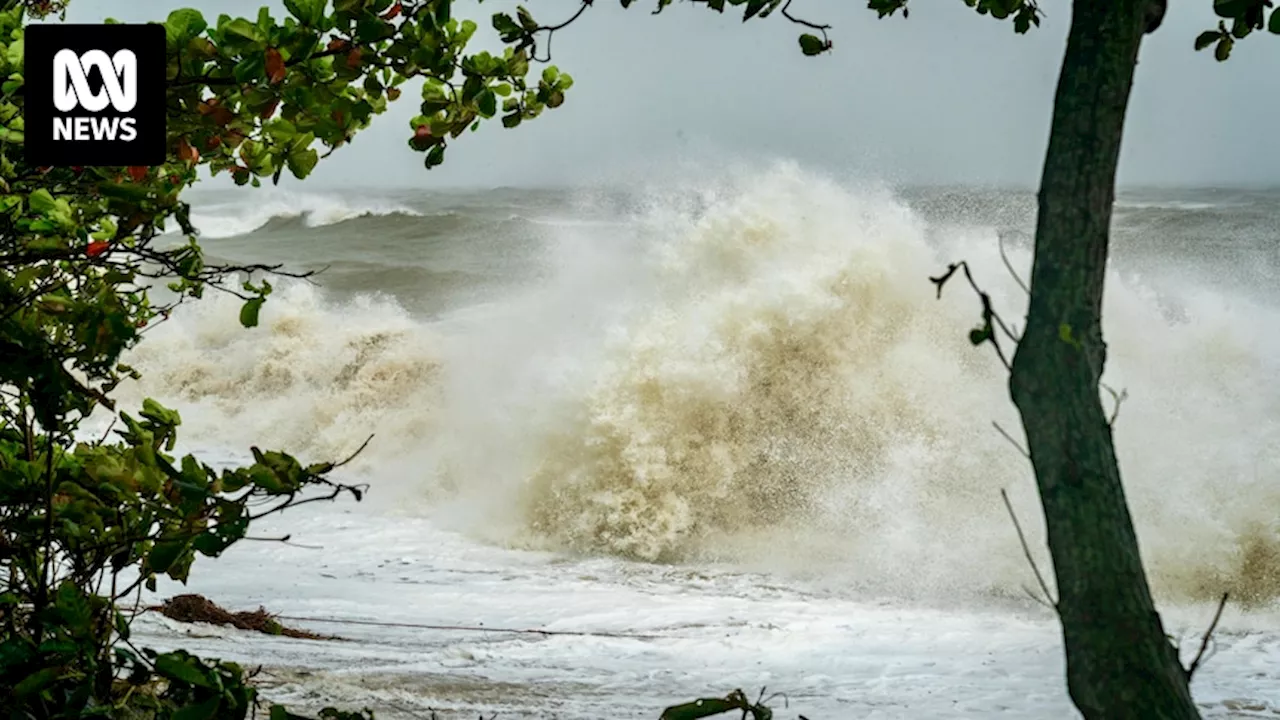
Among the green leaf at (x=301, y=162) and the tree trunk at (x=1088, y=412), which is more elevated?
the green leaf at (x=301, y=162)

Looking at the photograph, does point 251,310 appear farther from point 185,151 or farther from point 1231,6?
point 1231,6

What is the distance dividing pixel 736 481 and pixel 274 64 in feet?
26.0

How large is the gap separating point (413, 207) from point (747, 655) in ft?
106

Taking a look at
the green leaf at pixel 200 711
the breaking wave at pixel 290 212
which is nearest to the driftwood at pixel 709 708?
the green leaf at pixel 200 711

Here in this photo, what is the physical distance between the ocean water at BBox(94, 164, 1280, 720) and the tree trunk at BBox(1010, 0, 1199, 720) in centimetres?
302

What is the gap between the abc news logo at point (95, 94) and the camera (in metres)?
2.22

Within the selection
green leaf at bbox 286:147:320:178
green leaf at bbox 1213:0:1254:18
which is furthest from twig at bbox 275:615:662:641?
green leaf at bbox 1213:0:1254:18

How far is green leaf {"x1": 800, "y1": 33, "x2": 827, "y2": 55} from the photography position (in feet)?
7.66

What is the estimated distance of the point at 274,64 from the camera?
81.7 inches

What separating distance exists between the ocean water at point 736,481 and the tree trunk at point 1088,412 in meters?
3.02

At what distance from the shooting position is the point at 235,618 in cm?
545

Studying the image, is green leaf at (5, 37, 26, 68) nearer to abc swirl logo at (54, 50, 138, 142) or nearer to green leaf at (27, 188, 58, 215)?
abc swirl logo at (54, 50, 138, 142)

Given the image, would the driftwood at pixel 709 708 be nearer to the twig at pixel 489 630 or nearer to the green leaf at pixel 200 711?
the green leaf at pixel 200 711

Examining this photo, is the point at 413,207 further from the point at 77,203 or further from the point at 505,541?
the point at 77,203
